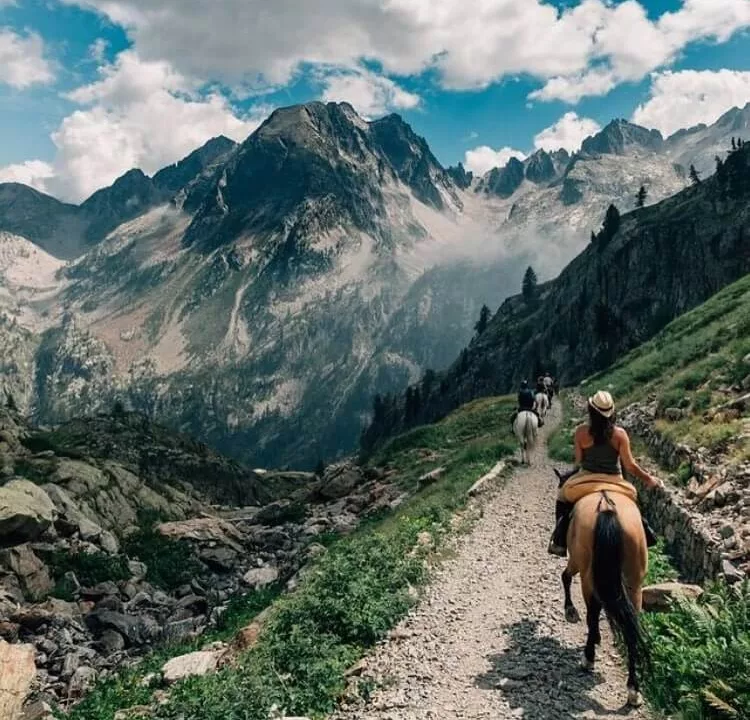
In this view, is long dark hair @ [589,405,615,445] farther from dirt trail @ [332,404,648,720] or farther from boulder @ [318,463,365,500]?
boulder @ [318,463,365,500]

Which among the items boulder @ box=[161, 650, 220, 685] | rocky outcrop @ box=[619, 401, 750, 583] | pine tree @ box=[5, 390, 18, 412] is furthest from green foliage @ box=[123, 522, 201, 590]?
pine tree @ box=[5, 390, 18, 412]

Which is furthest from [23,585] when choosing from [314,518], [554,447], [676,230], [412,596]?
[676,230]

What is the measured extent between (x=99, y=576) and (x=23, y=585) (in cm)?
338

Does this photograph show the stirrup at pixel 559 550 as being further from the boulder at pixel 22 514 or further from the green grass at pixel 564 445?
the boulder at pixel 22 514

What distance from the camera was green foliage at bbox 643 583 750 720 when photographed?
714 centimetres

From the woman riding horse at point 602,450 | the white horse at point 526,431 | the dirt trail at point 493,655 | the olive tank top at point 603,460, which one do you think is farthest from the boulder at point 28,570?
the olive tank top at point 603,460

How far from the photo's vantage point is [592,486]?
10.5 metres

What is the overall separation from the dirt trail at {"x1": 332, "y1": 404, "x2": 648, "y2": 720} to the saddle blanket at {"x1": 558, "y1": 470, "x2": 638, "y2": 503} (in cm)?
262

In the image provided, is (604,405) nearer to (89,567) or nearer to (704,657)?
(704,657)

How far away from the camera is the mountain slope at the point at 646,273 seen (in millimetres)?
140750

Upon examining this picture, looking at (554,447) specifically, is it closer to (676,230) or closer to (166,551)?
(166,551)

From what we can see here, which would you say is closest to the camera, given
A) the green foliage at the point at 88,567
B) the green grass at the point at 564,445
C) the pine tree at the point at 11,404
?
the green foliage at the point at 88,567

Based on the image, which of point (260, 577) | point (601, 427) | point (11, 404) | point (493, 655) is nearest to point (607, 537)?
point (601, 427)

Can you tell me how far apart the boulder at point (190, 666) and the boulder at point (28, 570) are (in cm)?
1612
